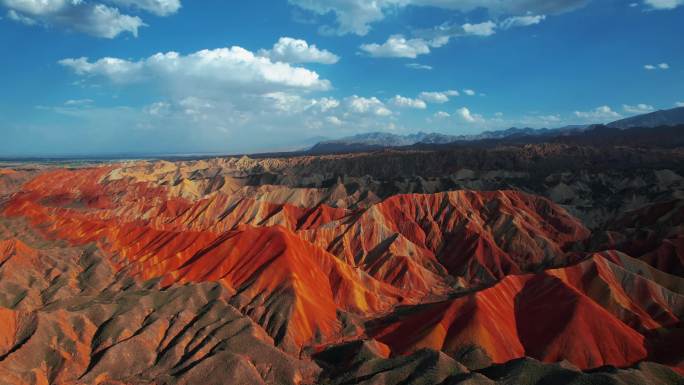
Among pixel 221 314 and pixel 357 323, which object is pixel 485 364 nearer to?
pixel 357 323

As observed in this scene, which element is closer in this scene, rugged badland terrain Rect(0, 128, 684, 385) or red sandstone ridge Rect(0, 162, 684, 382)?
rugged badland terrain Rect(0, 128, 684, 385)

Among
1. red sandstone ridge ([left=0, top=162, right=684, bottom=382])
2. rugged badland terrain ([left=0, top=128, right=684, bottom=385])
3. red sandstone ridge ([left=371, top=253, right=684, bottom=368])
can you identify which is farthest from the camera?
red sandstone ridge ([left=0, top=162, right=684, bottom=382])

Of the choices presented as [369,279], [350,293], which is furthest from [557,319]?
[369,279]

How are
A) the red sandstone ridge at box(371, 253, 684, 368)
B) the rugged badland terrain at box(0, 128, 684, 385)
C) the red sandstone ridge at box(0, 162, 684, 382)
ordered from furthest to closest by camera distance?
the red sandstone ridge at box(0, 162, 684, 382), the red sandstone ridge at box(371, 253, 684, 368), the rugged badland terrain at box(0, 128, 684, 385)

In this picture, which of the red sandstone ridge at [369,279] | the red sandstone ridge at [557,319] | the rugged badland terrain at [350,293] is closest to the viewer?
the rugged badland terrain at [350,293]

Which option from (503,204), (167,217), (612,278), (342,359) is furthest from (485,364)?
(167,217)

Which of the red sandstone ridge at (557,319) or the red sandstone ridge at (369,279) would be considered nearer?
the red sandstone ridge at (557,319)

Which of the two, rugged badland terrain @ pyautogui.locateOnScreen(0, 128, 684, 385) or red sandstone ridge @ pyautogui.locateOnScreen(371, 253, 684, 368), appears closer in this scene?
rugged badland terrain @ pyautogui.locateOnScreen(0, 128, 684, 385)

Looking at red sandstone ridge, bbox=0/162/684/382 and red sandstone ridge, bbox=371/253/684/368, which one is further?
red sandstone ridge, bbox=0/162/684/382
